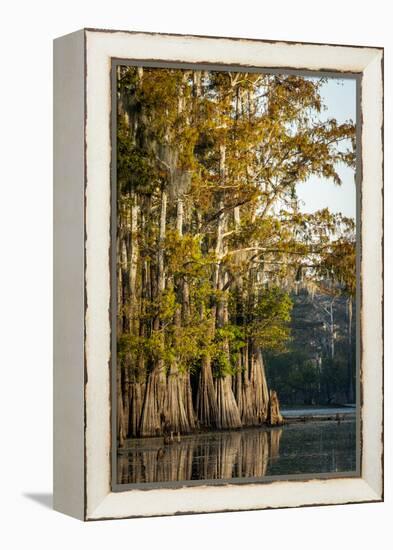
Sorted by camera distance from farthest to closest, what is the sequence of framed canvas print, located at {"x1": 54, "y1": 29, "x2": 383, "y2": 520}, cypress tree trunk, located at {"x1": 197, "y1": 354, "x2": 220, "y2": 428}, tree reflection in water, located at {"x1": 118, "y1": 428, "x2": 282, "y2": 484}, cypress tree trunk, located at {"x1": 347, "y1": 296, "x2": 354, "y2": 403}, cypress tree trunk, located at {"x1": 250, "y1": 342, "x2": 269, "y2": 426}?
1. cypress tree trunk, located at {"x1": 347, "y1": 296, "x2": 354, "y2": 403}
2. cypress tree trunk, located at {"x1": 250, "y1": 342, "x2": 269, "y2": 426}
3. cypress tree trunk, located at {"x1": 197, "y1": 354, "x2": 220, "y2": 428}
4. tree reflection in water, located at {"x1": 118, "y1": 428, "x2": 282, "y2": 484}
5. framed canvas print, located at {"x1": 54, "y1": 29, "x2": 383, "y2": 520}

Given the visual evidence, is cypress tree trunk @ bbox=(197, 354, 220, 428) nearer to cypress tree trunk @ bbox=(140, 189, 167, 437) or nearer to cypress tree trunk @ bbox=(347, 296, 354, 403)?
cypress tree trunk @ bbox=(140, 189, 167, 437)

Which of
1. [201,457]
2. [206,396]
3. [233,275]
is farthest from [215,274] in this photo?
[201,457]

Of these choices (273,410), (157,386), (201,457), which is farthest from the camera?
(273,410)

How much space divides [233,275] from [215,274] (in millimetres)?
163

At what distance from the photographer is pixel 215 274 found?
1400 centimetres

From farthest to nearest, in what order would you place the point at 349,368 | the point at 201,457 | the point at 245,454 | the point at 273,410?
the point at 349,368
the point at 273,410
the point at 245,454
the point at 201,457

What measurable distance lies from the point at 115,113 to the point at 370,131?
2338 millimetres

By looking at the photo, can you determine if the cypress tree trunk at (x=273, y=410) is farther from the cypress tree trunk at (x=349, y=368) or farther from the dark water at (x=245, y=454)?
the cypress tree trunk at (x=349, y=368)

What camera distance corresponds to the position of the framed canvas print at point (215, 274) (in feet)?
43.9

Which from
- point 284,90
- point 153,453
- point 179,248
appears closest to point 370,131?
point 284,90

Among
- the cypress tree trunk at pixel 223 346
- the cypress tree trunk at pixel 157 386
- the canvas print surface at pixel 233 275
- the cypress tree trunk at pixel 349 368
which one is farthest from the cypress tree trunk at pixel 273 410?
the cypress tree trunk at pixel 157 386

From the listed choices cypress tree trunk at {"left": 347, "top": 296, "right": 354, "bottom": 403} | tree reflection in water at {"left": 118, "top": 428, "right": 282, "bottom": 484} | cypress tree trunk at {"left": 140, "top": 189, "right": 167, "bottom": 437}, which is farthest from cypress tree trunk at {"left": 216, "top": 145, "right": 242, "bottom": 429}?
cypress tree trunk at {"left": 347, "top": 296, "right": 354, "bottom": 403}

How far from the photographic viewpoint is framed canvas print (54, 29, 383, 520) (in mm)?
13367

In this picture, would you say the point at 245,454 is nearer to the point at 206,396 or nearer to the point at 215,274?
the point at 206,396
